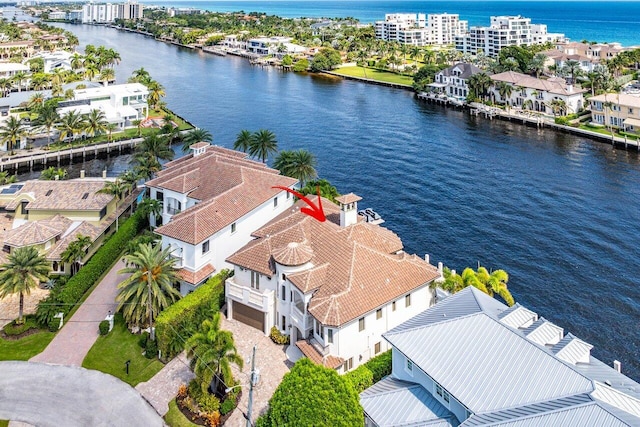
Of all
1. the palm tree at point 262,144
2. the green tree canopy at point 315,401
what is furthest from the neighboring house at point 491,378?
the palm tree at point 262,144

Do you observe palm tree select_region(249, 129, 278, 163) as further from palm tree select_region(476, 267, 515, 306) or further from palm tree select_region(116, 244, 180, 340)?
palm tree select_region(476, 267, 515, 306)

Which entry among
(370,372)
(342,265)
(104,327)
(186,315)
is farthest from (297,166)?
(370,372)

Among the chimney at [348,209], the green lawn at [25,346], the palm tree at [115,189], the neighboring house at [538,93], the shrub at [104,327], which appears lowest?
the green lawn at [25,346]

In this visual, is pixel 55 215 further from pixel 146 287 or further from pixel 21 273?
pixel 146 287

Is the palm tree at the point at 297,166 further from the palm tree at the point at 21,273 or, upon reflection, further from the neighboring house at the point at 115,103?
the neighboring house at the point at 115,103

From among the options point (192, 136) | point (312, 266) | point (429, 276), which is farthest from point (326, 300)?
point (192, 136)
